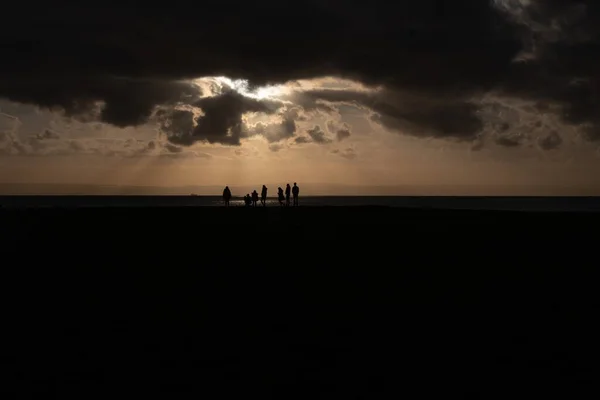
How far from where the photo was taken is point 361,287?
13.1 meters

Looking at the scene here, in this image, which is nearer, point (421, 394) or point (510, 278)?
point (421, 394)

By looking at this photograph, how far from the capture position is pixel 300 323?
995cm

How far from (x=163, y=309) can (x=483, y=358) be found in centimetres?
617

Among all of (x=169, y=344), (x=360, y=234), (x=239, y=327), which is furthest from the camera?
(x=360, y=234)

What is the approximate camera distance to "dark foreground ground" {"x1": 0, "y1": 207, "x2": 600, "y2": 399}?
23.9 ft

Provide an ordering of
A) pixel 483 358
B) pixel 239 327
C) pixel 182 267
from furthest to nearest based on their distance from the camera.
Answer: pixel 182 267, pixel 239 327, pixel 483 358

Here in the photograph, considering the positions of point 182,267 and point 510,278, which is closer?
point 510,278

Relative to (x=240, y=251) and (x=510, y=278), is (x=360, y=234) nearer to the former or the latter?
(x=240, y=251)

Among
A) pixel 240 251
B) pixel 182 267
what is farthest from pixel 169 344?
pixel 240 251

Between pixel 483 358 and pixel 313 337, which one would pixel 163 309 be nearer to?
pixel 313 337

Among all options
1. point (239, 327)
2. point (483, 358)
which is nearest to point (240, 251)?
point (239, 327)

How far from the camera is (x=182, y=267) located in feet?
52.9

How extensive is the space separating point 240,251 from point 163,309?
862cm

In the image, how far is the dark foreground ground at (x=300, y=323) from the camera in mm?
7273
